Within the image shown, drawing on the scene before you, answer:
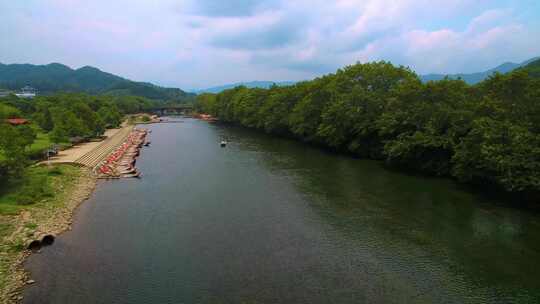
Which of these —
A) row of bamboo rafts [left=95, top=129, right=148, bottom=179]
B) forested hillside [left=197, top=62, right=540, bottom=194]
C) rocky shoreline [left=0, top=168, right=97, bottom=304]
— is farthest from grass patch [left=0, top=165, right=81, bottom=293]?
forested hillside [left=197, top=62, right=540, bottom=194]

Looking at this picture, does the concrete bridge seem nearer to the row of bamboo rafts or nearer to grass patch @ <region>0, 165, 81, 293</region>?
the row of bamboo rafts

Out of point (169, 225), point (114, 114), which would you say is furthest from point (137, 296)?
point (114, 114)

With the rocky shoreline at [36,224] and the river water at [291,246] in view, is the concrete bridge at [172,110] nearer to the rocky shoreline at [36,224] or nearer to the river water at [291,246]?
the rocky shoreline at [36,224]

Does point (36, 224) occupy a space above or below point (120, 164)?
below

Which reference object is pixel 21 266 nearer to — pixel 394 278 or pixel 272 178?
pixel 394 278

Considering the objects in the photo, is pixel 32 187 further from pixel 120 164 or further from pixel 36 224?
pixel 120 164

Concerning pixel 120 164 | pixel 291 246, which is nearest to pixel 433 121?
pixel 291 246
